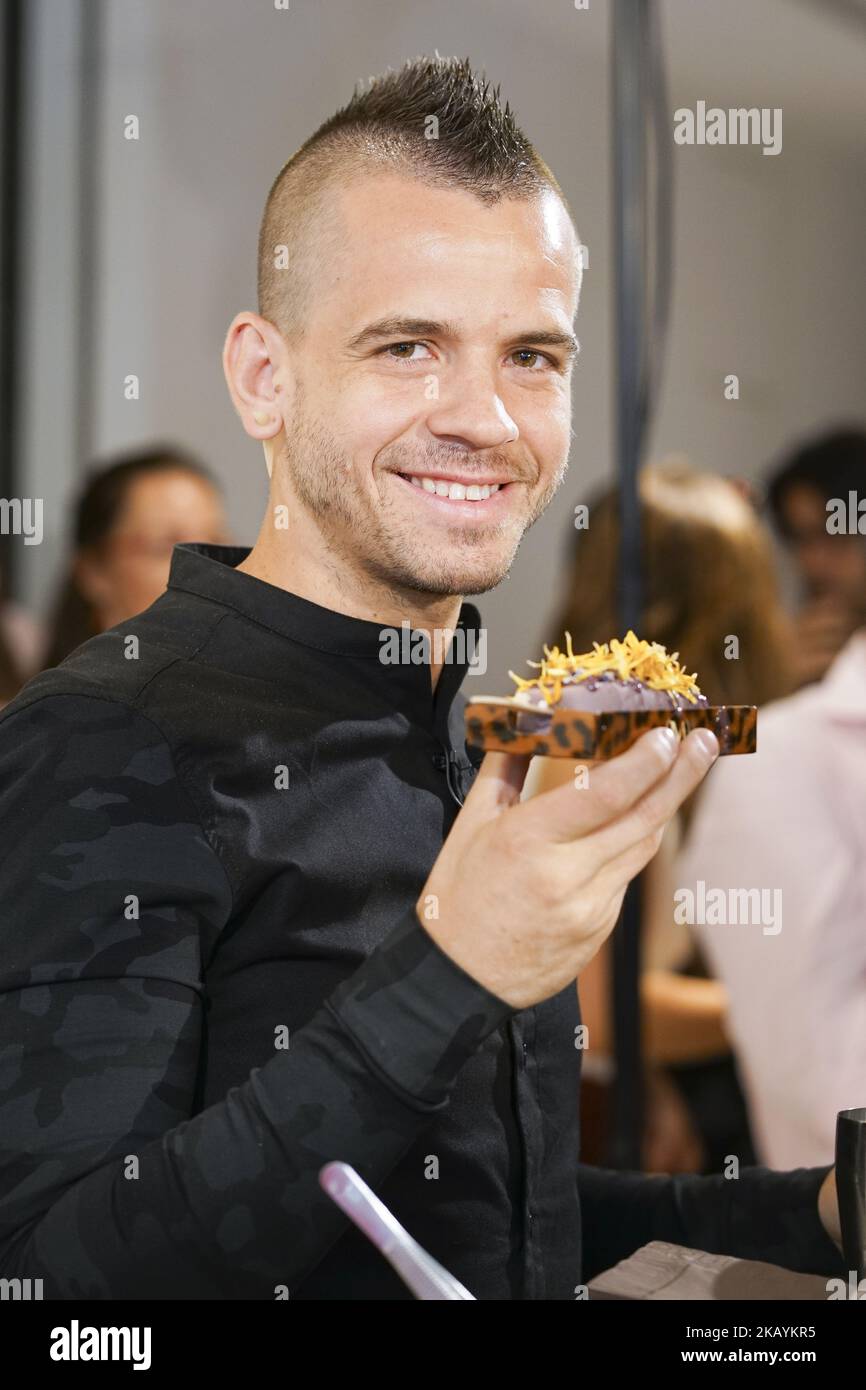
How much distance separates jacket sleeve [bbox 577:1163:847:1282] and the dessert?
0.39 meters

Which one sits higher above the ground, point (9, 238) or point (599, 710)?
point (9, 238)

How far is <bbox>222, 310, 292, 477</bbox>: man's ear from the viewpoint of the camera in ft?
3.74

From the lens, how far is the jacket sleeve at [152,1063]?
2.64 ft

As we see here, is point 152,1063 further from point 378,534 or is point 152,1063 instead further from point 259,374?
point 259,374

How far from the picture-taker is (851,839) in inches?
80.4

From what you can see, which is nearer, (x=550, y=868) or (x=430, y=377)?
(x=550, y=868)

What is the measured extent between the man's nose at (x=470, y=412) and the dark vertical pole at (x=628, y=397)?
4.33 ft

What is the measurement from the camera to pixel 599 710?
896 mm

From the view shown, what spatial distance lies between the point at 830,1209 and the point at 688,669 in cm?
167

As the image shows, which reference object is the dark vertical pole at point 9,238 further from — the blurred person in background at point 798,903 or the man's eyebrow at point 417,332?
the man's eyebrow at point 417,332

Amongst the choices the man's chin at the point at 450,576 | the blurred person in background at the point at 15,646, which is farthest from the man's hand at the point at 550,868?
the blurred person in background at the point at 15,646

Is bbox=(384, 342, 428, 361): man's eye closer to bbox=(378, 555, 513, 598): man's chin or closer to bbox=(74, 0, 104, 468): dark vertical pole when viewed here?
bbox=(378, 555, 513, 598): man's chin

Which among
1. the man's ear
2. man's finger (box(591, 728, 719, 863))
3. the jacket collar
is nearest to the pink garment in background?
the jacket collar

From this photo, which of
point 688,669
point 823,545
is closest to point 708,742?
point 688,669
